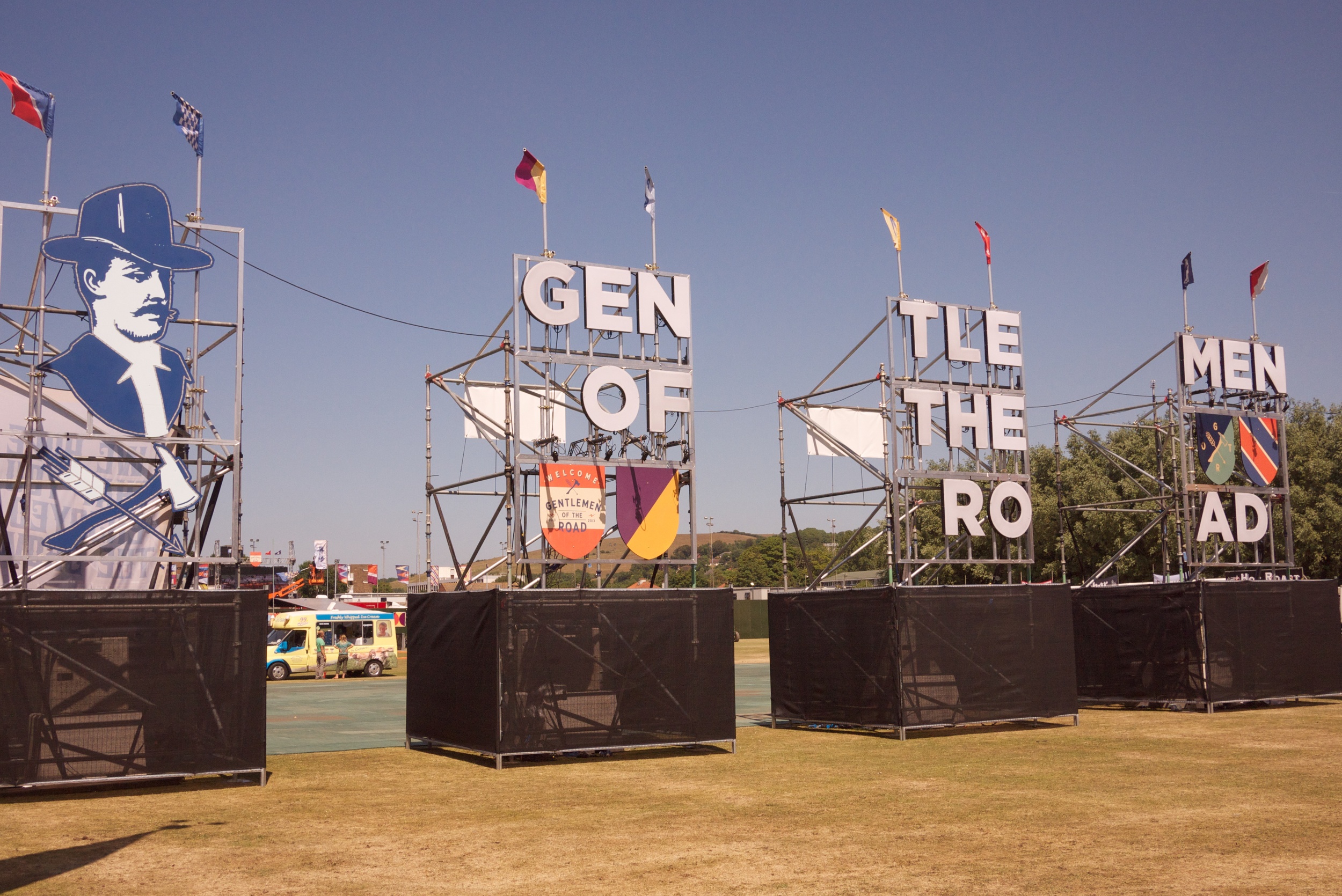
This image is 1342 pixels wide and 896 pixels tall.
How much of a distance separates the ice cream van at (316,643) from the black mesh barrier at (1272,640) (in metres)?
28.2

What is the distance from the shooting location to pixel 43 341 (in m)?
14.4

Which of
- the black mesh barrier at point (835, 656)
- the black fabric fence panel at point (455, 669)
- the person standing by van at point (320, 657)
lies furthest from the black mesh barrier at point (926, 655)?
the person standing by van at point (320, 657)

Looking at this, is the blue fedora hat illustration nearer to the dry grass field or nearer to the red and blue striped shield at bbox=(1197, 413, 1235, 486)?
the dry grass field

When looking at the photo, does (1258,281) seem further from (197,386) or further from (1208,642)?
(197,386)

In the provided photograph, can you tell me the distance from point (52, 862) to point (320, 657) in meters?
30.5

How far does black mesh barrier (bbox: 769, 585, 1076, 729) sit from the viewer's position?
18.9m

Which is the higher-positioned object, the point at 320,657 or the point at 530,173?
the point at 530,173

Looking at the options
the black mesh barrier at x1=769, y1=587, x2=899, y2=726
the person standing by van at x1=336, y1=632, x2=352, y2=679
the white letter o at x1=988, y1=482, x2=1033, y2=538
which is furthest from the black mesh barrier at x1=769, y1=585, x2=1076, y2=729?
the person standing by van at x1=336, y1=632, x2=352, y2=679

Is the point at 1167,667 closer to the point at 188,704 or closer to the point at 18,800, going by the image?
the point at 188,704

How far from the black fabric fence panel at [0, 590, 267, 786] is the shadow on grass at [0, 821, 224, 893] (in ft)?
9.04

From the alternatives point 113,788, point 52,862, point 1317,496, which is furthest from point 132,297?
point 1317,496

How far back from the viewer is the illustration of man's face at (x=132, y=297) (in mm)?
14688

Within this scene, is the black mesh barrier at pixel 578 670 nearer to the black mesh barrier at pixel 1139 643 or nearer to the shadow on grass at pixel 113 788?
the shadow on grass at pixel 113 788

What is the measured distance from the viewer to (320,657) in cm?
3950
